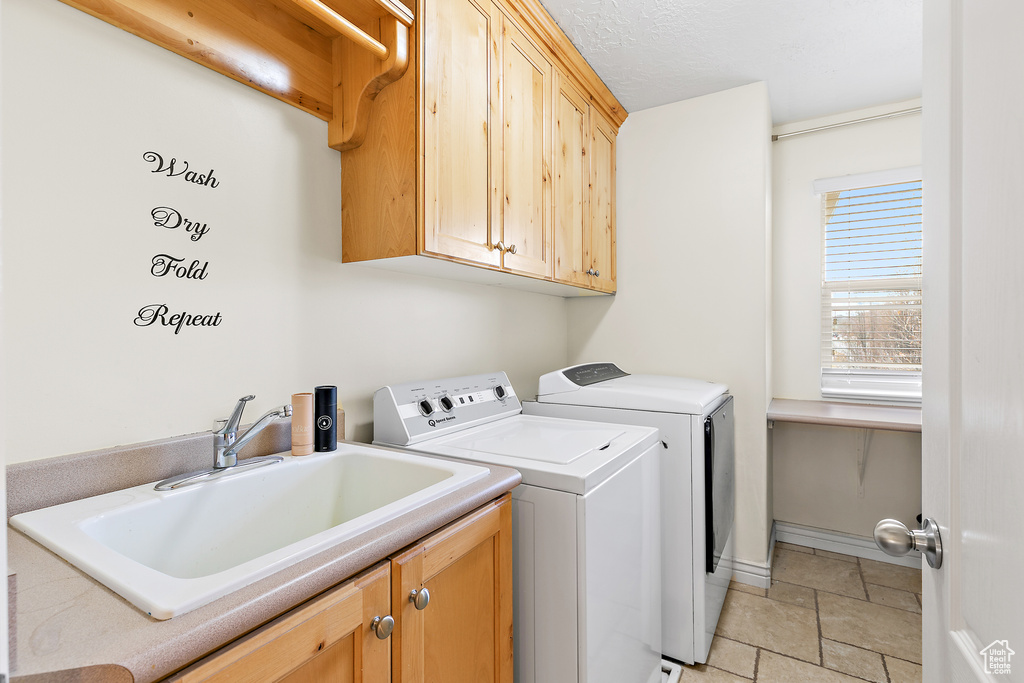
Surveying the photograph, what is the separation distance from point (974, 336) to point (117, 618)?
1.08 meters

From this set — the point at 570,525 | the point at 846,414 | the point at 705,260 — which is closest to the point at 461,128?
the point at 570,525

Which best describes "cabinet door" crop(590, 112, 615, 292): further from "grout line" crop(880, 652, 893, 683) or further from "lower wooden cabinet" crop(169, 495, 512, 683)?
"grout line" crop(880, 652, 893, 683)

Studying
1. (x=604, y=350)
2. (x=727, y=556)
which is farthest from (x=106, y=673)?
(x=604, y=350)

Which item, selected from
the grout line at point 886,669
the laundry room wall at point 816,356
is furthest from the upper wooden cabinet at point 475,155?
the grout line at point 886,669

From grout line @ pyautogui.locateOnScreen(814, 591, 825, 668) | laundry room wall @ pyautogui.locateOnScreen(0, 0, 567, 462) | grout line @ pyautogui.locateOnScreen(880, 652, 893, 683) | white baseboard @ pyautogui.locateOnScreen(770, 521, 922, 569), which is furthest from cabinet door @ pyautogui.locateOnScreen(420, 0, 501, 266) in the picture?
white baseboard @ pyautogui.locateOnScreen(770, 521, 922, 569)

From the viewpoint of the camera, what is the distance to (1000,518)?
0.52m

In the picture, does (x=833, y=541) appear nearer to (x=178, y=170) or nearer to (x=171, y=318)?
(x=171, y=318)

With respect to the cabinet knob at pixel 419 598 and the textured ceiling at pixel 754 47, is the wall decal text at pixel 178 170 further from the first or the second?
the textured ceiling at pixel 754 47

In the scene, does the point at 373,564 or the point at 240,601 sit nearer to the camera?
the point at 240,601

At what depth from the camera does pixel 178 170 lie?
3.92 feet

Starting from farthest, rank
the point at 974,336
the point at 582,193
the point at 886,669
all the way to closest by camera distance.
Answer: the point at 582,193 → the point at 886,669 → the point at 974,336

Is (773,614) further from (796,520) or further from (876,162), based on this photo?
(876,162)

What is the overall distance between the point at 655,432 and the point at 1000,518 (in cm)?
125

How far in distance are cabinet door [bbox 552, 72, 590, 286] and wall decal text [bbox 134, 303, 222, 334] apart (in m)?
1.29
